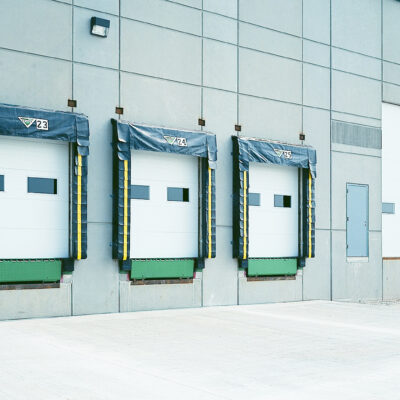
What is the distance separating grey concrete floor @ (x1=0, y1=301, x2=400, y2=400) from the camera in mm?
7402

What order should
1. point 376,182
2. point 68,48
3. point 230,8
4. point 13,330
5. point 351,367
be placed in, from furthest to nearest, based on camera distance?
point 376,182 → point 230,8 → point 68,48 → point 13,330 → point 351,367

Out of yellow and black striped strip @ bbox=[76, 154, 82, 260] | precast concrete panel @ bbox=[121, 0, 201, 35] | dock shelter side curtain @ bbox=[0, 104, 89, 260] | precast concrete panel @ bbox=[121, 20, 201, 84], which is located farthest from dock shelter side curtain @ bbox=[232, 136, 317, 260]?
yellow and black striped strip @ bbox=[76, 154, 82, 260]

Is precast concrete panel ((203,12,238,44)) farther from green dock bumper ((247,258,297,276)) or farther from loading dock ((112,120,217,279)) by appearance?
green dock bumper ((247,258,297,276))

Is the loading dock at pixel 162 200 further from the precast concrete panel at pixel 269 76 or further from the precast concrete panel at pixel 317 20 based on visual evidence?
the precast concrete panel at pixel 317 20

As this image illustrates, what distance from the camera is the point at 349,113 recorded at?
66.8ft

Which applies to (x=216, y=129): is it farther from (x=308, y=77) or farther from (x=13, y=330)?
(x=13, y=330)

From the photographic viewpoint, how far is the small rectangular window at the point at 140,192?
51.6 feet

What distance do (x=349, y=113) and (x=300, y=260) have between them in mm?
5001

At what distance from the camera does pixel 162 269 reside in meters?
16.0

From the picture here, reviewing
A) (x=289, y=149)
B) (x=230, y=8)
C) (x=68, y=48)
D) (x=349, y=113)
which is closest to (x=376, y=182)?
(x=349, y=113)

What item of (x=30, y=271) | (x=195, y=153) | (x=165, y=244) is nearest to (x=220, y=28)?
(x=195, y=153)

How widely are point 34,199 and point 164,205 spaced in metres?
3.38

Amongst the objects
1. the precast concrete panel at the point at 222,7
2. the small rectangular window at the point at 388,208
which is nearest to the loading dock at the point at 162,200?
the precast concrete panel at the point at 222,7

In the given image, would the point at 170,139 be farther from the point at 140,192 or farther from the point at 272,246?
the point at 272,246
